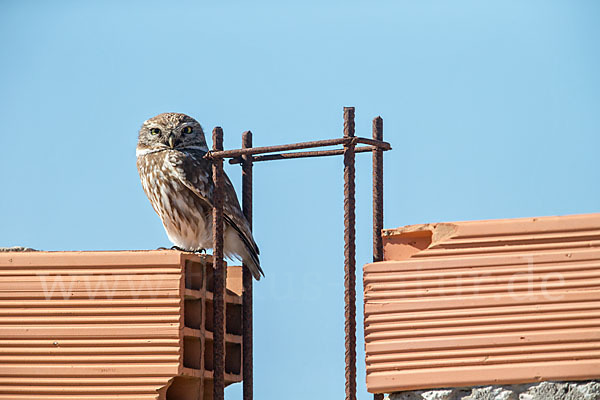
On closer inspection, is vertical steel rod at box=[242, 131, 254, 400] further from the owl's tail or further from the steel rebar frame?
the owl's tail

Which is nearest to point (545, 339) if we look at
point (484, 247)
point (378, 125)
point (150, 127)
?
point (484, 247)

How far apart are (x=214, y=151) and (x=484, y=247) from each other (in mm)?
1421

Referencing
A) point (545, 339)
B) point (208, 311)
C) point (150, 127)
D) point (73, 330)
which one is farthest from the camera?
point (150, 127)

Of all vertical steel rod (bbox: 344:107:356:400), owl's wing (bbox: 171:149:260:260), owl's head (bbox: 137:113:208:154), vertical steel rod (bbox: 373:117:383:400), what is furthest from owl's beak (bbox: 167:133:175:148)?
vertical steel rod (bbox: 344:107:356:400)

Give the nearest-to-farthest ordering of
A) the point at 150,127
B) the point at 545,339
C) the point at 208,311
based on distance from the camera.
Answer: the point at 545,339 → the point at 208,311 → the point at 150,127

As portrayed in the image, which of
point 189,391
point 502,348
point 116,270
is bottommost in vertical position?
point 189,391

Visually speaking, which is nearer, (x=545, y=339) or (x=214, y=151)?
(x=545, y=339)

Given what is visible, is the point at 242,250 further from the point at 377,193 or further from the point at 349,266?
the point at 349,266

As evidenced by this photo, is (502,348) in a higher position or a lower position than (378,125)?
lower

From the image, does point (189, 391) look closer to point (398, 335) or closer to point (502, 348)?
point (398, 335)

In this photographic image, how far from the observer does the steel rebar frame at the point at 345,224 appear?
4.11 metres

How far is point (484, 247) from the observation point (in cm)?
398

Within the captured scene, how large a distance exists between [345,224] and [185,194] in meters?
2.27

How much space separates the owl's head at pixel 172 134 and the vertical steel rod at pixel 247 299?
1.71m
